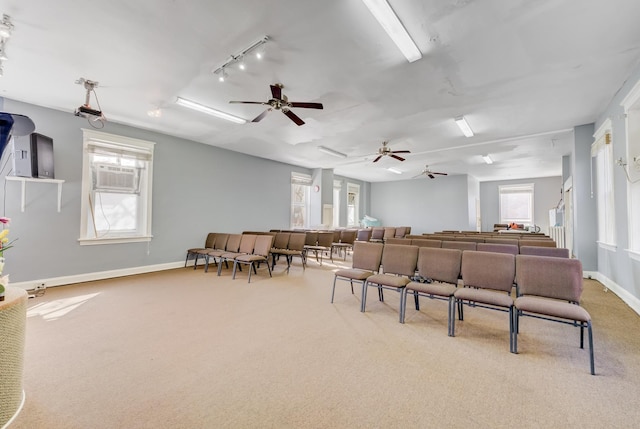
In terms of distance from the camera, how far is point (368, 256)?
12.2 feet

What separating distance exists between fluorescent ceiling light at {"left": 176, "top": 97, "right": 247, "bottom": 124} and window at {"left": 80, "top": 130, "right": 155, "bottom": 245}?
72.1 inches

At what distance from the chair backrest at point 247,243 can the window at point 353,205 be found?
6.57 meters

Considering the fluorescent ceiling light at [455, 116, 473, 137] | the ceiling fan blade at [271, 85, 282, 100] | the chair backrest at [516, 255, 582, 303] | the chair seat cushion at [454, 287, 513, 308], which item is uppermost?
the fluorescent ceiling light at [455, 116, 473, 137]

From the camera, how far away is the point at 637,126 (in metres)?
3.23

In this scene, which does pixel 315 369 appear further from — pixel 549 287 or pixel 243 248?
pixel 243 248

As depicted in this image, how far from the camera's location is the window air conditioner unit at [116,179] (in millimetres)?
4949

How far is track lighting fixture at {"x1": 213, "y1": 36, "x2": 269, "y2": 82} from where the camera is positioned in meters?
2.76

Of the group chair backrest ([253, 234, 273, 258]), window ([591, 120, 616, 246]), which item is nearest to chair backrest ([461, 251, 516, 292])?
window ([591, 120, 616, 246])

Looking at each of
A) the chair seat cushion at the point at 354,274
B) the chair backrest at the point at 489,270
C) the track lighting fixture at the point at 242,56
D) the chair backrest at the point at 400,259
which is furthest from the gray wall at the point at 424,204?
the track lighting fixture at the point at 242,56

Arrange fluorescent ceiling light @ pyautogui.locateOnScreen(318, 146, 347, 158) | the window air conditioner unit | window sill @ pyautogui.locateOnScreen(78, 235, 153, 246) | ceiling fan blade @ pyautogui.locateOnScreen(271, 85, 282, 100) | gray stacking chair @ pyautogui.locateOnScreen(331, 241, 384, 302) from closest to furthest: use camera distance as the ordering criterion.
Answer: ceiling fan blade @ pyautogui.locateOnScreen(271, 85, 282, 100) < gray stacking chair @ pyautogui.locateOnScreen(331, 241, 384, 302) < window sill @ pyautogui.locateOnScreen(78, 235, 153, 246) < the window air conditioner unit < fluorescent ceiling light @ pyautogui.locateOnScreen(318, 146, 347, 158)

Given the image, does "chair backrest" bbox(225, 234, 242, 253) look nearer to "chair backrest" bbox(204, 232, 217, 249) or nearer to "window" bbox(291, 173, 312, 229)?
"chair backrest" bbox(204, 232, 217, 249)

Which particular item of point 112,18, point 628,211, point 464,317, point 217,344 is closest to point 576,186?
point 628,211

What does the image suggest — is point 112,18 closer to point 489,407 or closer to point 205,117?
point 205,117

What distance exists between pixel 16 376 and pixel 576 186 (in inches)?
300
